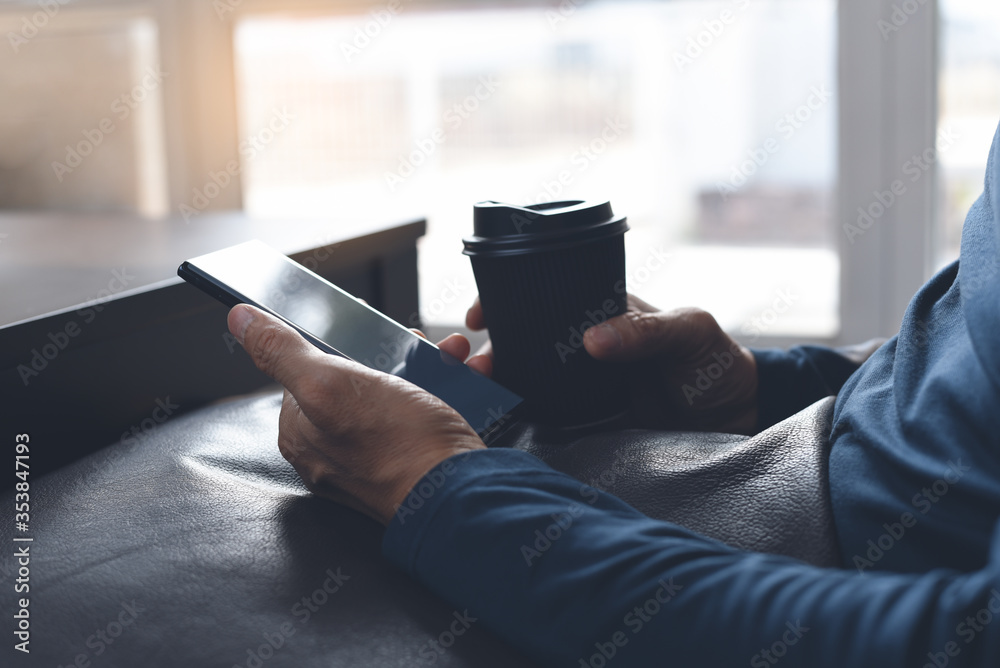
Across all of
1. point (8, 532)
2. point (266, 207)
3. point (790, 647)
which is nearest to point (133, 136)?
point (266, 207)

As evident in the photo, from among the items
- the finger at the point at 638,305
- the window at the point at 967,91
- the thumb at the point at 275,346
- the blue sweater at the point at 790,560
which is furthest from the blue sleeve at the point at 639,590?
the window at the point at 967,91

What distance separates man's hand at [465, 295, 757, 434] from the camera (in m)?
0.71

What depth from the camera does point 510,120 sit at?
1.99 m

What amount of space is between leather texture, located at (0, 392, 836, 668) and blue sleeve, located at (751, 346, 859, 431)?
0.64 ft

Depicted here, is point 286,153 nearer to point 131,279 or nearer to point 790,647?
point 131,279

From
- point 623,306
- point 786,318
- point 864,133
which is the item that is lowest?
point 786,318

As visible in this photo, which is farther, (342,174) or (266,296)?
(342,174)

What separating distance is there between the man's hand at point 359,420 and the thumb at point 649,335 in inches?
4.9

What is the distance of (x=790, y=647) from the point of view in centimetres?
38

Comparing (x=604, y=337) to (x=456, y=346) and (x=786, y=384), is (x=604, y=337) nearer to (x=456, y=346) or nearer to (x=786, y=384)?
(x=456, y=346)

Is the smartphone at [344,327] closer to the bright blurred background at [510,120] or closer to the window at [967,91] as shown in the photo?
the bright blurred background at [510,120]

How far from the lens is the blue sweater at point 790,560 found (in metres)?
0.38

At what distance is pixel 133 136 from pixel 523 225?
184 centimetres

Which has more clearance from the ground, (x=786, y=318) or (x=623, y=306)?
(x=623, y=306)
